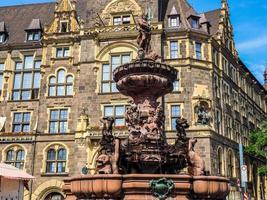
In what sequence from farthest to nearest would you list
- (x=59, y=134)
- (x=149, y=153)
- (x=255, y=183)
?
(x=255, y=183)
(x=59, y=134)
(x=149, y=153)

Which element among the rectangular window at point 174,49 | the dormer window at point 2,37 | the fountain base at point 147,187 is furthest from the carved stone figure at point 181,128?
the dormer window at point 2,37

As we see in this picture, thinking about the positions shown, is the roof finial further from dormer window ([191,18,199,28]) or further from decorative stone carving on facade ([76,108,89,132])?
decorative stone carving on facade ([76,108,89,132])

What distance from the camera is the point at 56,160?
33.3 meters

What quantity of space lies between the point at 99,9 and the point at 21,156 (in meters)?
14.7

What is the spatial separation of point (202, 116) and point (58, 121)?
40.0 feet

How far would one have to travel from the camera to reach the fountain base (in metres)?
11.7

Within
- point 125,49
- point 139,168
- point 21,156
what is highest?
point 125,49

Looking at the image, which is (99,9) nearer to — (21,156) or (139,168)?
(21,156)

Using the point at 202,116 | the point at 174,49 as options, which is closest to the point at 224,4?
the point at 174,49

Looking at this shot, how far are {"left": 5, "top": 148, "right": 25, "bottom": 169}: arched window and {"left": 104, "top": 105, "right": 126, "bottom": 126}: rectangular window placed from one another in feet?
26.8

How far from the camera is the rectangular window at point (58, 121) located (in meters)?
34.0

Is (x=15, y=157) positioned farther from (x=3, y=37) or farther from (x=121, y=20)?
(x=121, y=20)

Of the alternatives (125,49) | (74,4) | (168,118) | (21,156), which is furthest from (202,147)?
(74,4)

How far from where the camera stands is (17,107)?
35938 millimetres
